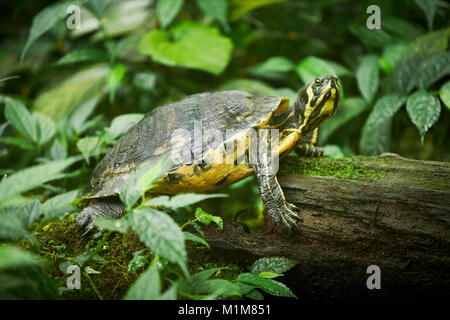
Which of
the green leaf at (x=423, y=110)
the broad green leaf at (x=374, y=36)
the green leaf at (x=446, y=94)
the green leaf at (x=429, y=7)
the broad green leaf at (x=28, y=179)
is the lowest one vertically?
the broad green leaf at (x=28, y=179)

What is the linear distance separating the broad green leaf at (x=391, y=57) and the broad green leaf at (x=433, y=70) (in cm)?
39

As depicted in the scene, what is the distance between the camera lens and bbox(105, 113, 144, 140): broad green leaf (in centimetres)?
266

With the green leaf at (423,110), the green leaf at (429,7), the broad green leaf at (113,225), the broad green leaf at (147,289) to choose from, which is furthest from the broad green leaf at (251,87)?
the broad green leaf at (147,289)

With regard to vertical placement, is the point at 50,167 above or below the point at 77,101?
below

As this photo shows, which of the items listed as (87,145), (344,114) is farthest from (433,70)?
(87,145)

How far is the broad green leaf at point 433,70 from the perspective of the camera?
8.91 ft

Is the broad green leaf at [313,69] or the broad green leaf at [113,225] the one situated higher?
the broad green leaf at [313,69]

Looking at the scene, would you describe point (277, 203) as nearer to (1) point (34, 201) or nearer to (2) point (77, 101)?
(1) point (34, 201)

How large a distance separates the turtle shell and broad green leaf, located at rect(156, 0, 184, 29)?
133 cm

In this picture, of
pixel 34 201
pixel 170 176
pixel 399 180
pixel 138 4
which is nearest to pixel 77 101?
pixel 138 4

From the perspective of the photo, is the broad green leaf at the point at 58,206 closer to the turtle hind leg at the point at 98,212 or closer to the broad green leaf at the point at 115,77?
the turtle hind leg at the point at 98,212

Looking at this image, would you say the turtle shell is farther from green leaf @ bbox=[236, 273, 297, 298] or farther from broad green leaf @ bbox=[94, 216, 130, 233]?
green leaf @ bbox=[236, 273, 297, 298]

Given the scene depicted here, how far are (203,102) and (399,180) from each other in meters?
1.46
